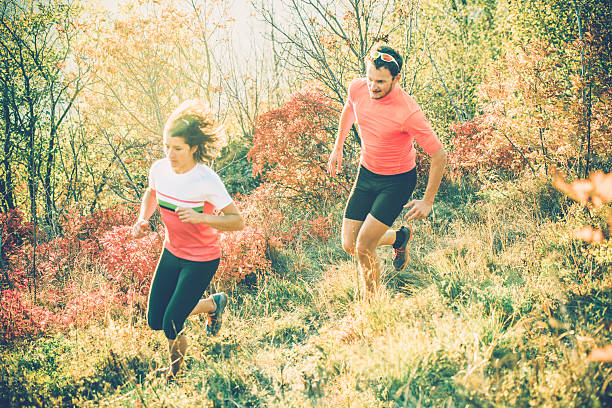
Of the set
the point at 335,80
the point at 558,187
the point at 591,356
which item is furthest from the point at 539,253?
the point at 335,80

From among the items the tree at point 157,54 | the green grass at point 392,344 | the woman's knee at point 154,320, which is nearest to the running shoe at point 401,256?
the green grass at point 392,344

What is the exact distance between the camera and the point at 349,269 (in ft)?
13.6

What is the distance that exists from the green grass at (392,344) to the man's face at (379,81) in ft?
5.27

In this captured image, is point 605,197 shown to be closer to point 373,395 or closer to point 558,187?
point 558,187

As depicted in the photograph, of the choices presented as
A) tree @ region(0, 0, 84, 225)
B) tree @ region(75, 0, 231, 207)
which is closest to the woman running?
tree @ region(75, 0, 231, 207)

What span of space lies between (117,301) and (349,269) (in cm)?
246

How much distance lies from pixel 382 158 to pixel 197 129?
147cm

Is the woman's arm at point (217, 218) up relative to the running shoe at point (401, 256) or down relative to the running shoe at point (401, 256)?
up

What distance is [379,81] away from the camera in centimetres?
302

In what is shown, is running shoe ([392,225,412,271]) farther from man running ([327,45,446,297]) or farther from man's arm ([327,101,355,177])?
man's arm ([327,101,355,177])

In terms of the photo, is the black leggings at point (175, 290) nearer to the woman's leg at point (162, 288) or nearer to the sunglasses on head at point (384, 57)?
the woman's leg at point (162, 288)

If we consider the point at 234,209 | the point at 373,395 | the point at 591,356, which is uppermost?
the point at 234,209

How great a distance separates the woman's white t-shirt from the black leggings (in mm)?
61

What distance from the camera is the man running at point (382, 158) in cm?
296
